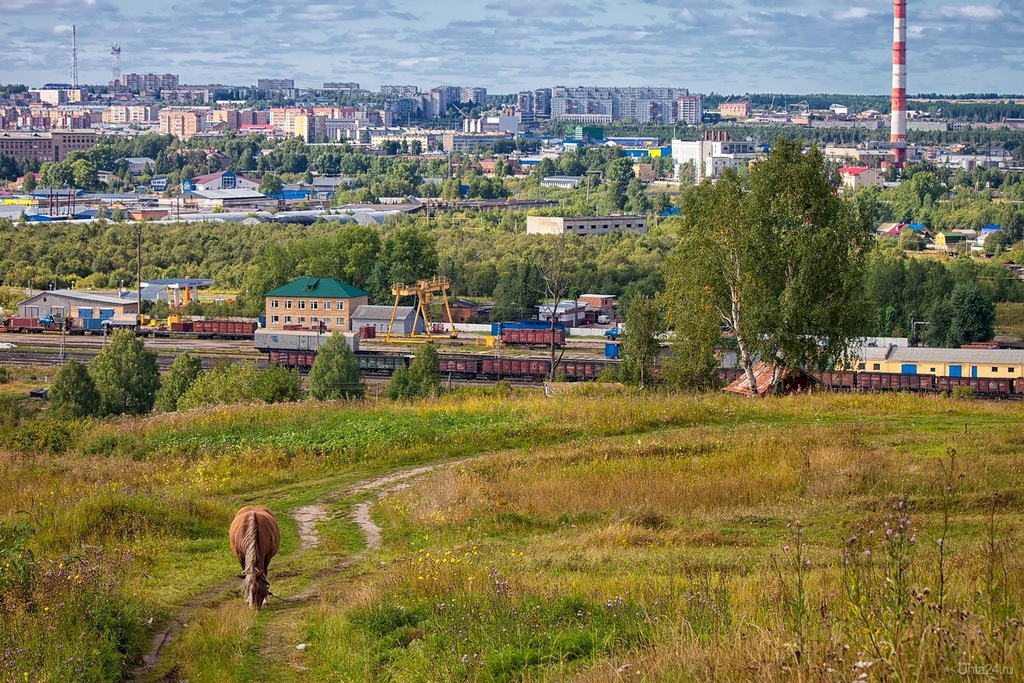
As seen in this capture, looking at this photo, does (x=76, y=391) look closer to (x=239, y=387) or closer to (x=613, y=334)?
(x=239, y=387)

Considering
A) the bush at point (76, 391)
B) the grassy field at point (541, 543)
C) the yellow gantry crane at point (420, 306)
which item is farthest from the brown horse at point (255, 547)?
the yellow gantry crane at point (420, 306)

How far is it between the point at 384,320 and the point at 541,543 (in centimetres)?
3938

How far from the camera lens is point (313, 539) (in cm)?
927

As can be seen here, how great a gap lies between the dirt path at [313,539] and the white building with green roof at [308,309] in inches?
1404

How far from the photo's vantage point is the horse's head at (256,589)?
23.7 feet

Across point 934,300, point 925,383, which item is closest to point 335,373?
point 925,383

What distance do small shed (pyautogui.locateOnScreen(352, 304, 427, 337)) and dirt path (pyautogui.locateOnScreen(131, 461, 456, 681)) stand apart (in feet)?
115

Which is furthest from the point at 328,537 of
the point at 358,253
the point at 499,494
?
the point at 358,253

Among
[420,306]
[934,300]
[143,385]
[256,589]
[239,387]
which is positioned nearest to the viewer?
[256,589]

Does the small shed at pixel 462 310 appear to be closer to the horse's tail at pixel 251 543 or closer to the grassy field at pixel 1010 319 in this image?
the grassy field at pixel 1010 319

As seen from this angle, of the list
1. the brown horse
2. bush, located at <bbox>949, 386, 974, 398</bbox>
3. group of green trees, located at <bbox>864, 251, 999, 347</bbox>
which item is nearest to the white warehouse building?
group of green trees, located at <bbox>864, 251, 999, 347</bbox>

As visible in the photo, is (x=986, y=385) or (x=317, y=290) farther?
(x=317, y=290)

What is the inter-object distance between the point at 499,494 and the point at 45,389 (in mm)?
25284

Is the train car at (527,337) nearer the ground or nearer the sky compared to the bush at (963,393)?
nearer the ground
